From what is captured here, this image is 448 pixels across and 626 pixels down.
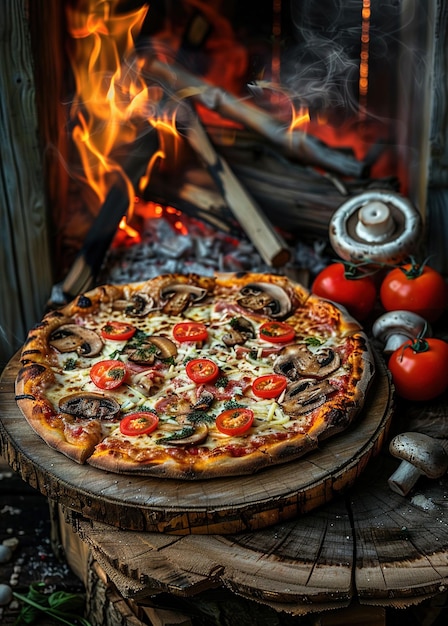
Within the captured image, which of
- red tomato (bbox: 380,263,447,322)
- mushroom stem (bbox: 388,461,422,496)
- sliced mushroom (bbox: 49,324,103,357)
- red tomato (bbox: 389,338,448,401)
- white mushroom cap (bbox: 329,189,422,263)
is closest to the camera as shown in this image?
mushroom stem (bbox: 388,461,422,496)

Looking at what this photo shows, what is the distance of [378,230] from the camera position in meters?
5.04

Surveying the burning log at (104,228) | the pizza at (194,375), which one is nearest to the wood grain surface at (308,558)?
the pizza at (194,375)

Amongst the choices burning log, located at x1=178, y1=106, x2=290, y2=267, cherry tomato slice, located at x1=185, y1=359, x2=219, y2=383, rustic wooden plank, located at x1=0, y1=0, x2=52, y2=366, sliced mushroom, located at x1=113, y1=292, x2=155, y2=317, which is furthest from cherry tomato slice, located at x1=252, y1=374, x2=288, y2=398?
rustic wooden plank, located at x1=0, y1=0, x2=52, y2=366

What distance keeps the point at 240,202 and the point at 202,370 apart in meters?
2.29

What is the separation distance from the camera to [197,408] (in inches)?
145

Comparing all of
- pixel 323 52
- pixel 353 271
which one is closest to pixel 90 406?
pixel 353 271

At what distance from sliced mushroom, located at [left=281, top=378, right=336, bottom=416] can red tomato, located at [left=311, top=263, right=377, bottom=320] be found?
116 centimetres

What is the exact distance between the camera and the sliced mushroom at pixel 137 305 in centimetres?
464

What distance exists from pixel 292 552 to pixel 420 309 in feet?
7.09

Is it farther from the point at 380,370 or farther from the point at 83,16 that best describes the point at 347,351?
the point at 83,16

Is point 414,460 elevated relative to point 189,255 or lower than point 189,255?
elevated

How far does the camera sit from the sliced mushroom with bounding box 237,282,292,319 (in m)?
4.57

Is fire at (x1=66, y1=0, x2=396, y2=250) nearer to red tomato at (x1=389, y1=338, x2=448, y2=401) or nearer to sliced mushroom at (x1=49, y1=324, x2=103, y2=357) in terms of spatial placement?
sliced mushroom at (x1=49, y1=324, x2=103, y2=357)

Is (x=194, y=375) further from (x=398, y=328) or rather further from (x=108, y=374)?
(x=398, y=328)
